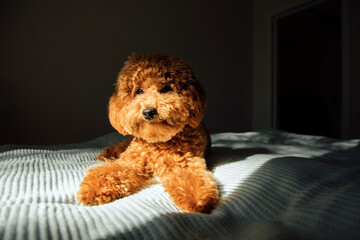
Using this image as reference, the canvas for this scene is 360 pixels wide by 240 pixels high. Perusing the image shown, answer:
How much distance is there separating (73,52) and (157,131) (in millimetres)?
2154

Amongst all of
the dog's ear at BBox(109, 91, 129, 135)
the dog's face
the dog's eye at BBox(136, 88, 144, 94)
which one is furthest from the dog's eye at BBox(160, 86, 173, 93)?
the dog's ear at BBox(109, 91, 129, 135)

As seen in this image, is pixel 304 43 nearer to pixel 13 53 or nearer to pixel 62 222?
pixel 13 53

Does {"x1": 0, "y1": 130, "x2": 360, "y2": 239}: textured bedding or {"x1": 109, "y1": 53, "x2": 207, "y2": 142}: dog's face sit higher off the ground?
{"x1": 109, "y1": 53, "x2": 207, "y2": 142}: dog's face

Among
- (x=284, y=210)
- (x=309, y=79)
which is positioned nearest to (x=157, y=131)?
(x=284, y=210)

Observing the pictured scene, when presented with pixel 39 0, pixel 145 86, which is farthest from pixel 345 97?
pixel 39 0

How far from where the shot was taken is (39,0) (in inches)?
89.7

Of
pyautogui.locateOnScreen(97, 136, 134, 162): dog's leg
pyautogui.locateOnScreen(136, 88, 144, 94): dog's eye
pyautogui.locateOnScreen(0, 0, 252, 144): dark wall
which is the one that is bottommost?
pyautogui.locateOnScreen(97, 136, 134, 162): dog's leg

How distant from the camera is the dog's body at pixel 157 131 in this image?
752 millimetres

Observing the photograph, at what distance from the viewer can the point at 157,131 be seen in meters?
0.84

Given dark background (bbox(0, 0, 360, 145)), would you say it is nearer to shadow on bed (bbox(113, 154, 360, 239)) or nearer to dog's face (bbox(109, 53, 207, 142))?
dog's face (bbox(109, 53, 207, 142))

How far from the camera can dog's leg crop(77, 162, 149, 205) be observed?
Answer: 68 centimetres

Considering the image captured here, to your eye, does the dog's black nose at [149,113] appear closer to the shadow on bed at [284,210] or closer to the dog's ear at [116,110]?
the dog's ear at [116,110]

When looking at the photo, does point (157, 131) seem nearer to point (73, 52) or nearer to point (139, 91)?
point (139, 91)

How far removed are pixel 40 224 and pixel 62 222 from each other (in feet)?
0.14
